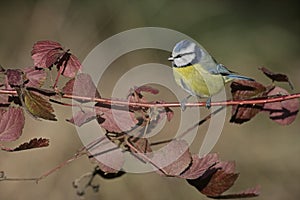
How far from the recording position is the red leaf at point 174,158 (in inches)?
18.7

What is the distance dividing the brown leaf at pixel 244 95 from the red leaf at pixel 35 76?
0.20 m

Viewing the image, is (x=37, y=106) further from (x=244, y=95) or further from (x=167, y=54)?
(x=167, y=54)

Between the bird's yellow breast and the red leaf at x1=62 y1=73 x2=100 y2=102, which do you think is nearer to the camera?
the red leaf at x1=62 y1=73 x2=100 y2=102

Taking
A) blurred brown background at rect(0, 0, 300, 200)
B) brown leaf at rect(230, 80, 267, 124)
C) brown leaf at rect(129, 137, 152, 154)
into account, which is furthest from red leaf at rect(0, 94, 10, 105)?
blurred brown background at rect(0, 0, 300, 200)

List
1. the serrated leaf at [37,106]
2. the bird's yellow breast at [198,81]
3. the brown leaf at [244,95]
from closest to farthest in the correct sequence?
1. the serrated leaf at [37,106]
2. the brown leaf at [244,95]
3. the bird's yellow breast at [198,81]

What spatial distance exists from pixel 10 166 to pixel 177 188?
1.58ft

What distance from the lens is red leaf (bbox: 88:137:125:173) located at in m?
0.49

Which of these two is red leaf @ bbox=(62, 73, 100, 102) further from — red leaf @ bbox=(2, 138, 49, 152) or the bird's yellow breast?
the bird's yellow breast

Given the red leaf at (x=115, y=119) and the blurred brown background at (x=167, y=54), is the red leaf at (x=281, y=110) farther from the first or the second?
the blurred brown background at (x=167, y=54)

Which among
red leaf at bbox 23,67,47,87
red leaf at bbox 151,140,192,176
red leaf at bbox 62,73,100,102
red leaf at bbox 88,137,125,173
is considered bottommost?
red leaf at bbox 151,140,192,176

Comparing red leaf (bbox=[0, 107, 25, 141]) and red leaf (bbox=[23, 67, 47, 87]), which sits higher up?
red leaf (bbox=[23, 67, 47, 87])

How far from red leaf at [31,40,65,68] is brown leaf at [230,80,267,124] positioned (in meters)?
0.19

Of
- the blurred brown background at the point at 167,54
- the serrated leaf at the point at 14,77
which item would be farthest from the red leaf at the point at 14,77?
the blurred brown background at the point at 167,54

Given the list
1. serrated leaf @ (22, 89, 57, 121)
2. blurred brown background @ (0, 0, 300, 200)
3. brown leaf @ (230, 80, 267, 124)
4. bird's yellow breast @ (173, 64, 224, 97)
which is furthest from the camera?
blurred brown background @ (0, 0, 300, 200)
